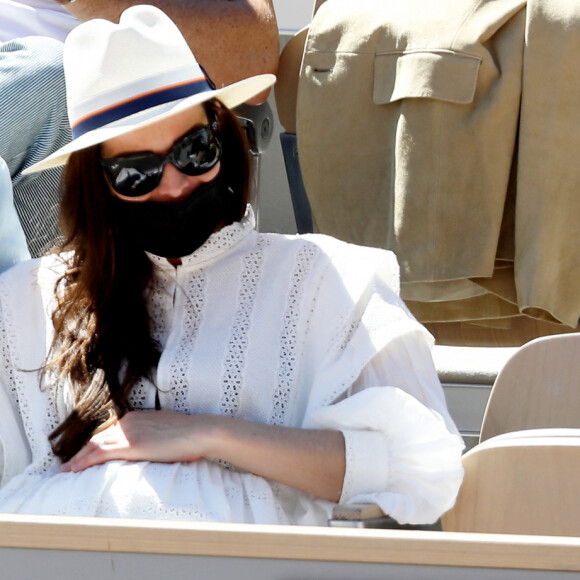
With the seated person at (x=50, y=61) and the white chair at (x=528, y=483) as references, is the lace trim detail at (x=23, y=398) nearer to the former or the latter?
the seated person at (x=50, y=61)

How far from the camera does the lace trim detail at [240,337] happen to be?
1.53 metres

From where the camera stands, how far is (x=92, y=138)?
58.7 inches

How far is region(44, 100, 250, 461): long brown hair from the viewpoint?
5.05ft

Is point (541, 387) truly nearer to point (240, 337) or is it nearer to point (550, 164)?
point (240, 337)

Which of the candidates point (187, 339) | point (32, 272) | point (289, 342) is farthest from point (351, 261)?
point (32, 272)

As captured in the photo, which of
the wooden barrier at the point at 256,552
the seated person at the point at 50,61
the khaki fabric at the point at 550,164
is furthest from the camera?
the khaki fabric at the point at 550,164

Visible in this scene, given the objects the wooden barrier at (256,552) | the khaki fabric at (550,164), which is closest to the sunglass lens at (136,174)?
the wooden barrier at (256,552)

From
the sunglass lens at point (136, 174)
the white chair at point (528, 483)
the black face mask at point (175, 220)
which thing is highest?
the sunglass lens at point (136, 174)

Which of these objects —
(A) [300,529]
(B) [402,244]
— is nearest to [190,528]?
(A) [300,529]

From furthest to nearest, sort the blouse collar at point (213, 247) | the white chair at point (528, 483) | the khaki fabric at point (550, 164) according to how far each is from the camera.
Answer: the khaki fabric at point (550, 164) < the blouse collar at point (213, 247) < the white chair at point (528, 483)

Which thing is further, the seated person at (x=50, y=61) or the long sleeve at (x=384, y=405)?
the seated person at (x=50, y=61)

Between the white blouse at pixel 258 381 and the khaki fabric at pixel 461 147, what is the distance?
53 centimetres

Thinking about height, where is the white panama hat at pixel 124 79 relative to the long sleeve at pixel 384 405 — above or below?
above

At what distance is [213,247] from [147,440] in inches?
13.5
